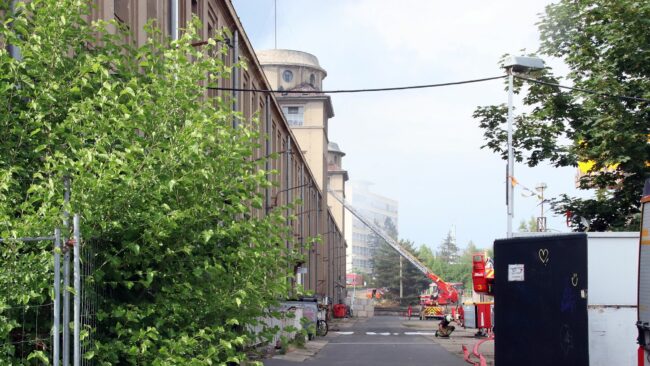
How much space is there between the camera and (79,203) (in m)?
7.30

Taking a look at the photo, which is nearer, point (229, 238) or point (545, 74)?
point (229, 238)

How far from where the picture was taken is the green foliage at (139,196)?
7.39 meters

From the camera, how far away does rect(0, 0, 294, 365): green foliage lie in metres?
7.39

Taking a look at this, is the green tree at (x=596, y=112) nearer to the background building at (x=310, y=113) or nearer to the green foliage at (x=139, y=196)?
the green foliage at (x=139, y=196)

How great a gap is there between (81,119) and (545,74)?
78.5ft

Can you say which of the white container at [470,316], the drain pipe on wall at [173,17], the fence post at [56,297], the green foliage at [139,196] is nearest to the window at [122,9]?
the drain pipe on wall at [173,17]

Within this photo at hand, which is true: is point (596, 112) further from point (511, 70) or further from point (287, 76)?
point (287, 76)

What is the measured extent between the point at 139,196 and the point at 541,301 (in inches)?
367

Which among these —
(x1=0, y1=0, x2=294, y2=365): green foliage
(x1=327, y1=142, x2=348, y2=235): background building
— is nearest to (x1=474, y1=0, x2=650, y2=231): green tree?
(x1=0, y1=0, x2=294, y2=365): green foliage

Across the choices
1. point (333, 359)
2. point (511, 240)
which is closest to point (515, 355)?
point (511, 240)

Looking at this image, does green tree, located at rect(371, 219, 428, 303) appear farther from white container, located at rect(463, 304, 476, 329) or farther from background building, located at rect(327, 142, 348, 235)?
white container, located at rect(463, 304, 476, 329)

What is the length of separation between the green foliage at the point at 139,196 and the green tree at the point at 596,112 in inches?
779

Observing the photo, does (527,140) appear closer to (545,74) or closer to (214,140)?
(545,74)

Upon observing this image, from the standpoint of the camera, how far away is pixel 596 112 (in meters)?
27.9
